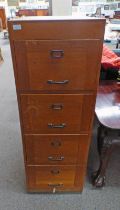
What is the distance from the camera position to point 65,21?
779mm

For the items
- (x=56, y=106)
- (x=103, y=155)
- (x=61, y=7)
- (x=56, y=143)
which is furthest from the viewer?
(x=61, y=7)

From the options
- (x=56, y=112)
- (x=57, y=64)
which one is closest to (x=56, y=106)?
(x=56, y=112)

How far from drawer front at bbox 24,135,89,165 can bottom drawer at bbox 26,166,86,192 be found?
0.20 ft

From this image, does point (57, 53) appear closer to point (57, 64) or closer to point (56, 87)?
point (57, 64)

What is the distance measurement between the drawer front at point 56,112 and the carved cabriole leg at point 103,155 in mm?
209

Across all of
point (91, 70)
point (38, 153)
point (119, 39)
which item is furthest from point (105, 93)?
point (119, 39)

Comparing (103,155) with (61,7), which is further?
(61,7)

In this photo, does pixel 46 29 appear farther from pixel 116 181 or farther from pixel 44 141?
pixel 116 181

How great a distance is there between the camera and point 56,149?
3.89 ft

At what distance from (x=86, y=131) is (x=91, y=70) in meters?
0.38

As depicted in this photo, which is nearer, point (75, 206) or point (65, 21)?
point (65, 21)

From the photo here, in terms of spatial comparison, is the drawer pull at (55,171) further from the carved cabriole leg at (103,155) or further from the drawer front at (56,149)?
the carved cabriole leg at (103,155)

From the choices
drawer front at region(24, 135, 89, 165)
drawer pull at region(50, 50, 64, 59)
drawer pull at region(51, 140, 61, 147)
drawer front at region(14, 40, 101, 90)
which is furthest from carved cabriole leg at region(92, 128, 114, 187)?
drawer pull at region(50, 50, 64, 59)

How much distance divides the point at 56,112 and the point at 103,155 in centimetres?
51
